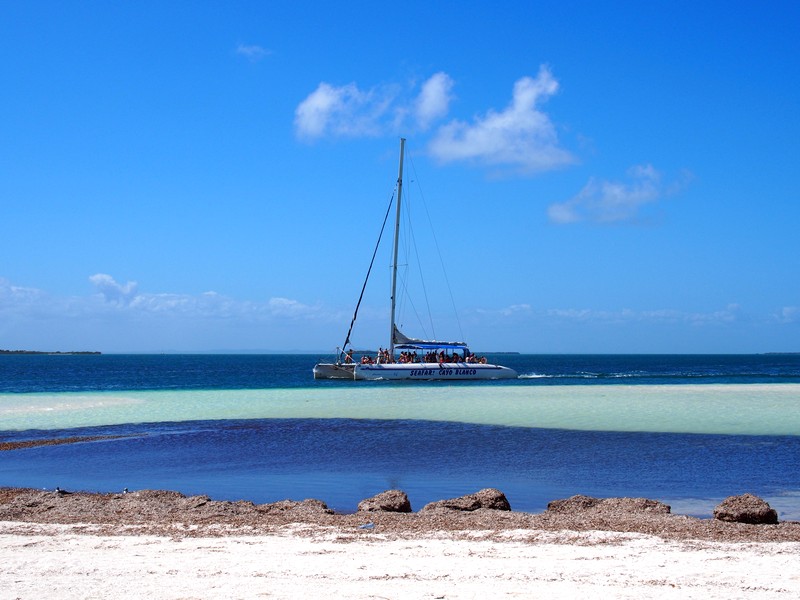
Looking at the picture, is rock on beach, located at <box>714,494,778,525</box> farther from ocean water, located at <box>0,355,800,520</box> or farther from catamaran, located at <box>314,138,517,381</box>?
catamaran, located at <box>314,138,517,381</box>

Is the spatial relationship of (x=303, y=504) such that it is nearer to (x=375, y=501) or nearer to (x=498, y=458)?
(x=375, y=501)

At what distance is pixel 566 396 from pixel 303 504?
28598 mm

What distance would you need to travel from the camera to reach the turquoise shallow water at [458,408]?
82.9 ft

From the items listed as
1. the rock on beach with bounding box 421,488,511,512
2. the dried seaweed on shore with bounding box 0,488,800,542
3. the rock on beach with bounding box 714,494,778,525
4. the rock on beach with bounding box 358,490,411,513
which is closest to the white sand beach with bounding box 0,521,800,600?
the dried seaweed on shore with bounding box 0,488,800,542

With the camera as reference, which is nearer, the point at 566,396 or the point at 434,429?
the point at 434,429

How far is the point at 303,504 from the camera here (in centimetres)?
1137

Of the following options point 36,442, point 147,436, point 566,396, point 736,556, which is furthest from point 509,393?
point 736,556

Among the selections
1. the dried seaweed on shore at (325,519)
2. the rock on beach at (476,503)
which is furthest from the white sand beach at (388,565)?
the rock on beach at (476,503)

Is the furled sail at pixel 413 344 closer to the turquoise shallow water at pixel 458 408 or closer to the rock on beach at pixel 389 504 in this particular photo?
the turquoise shallow water at pixel 458 408

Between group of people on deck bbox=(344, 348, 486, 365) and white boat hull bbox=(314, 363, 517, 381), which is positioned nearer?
white boat hull bbox=(314, 363, 517, 381)

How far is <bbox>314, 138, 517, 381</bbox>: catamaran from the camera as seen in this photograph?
54.7m

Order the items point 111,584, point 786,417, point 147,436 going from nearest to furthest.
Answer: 1. point 111,584
2. point 147,436
3. point 786,417

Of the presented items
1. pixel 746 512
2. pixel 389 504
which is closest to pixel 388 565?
pixel 389 504

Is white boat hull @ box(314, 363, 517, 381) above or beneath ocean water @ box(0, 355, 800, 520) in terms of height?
above
